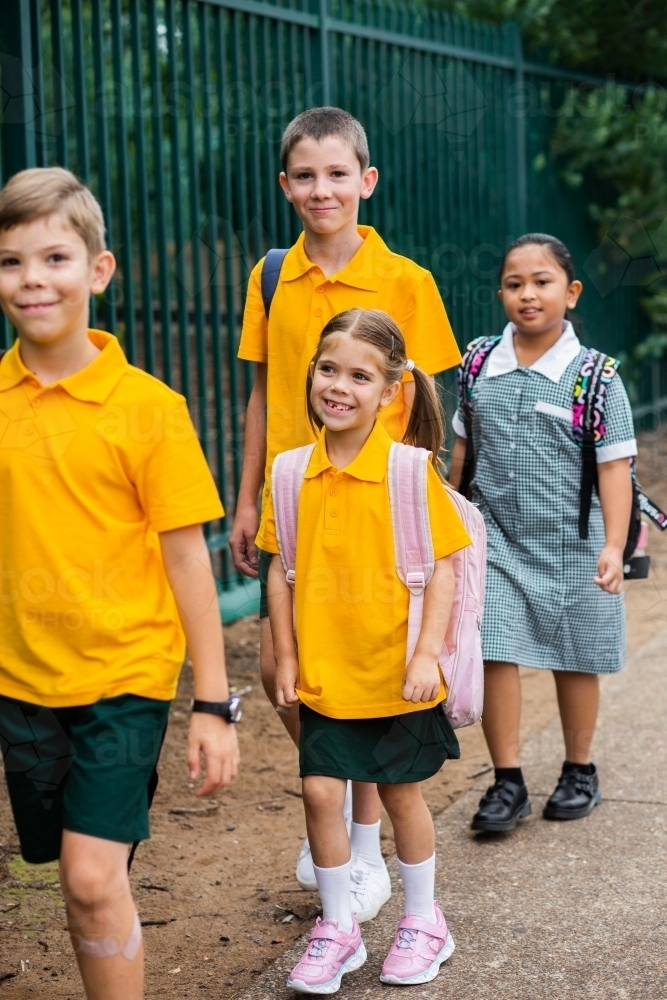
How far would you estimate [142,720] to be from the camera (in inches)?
89.2

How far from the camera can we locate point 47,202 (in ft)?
7.26

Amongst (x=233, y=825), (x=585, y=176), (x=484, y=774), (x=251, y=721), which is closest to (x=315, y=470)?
(x=233, y=825)

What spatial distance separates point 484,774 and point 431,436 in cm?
161

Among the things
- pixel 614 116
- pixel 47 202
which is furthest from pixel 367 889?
pixel 614 116

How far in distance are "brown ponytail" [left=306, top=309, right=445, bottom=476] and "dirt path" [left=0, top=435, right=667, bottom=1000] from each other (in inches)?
48.1

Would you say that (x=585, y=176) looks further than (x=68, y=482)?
Yes

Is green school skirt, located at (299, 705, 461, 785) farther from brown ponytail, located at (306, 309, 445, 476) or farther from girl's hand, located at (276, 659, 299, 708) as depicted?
brown ponytail, located at (306, 309, 445, 476)

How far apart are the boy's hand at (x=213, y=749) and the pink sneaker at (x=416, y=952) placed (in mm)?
795

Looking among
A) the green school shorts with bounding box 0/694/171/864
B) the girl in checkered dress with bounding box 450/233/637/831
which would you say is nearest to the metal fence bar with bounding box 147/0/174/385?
the girl in checkered dress with bounding box 450/233/637/831

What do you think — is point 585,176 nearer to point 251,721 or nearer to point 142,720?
point 251,721

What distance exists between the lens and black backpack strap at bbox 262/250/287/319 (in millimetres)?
3227

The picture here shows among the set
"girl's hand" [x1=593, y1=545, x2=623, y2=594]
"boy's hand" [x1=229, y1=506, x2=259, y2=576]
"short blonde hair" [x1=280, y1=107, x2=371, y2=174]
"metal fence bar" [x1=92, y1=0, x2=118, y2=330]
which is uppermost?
"metal fence bar" [x1=92, y1=0, x2=118, y2=330]

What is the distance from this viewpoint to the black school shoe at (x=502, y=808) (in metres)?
3.58

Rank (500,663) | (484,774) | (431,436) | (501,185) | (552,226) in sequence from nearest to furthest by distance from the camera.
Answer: (431,436) → (500,663) → (484,774) → (501,185) → (552,226)
